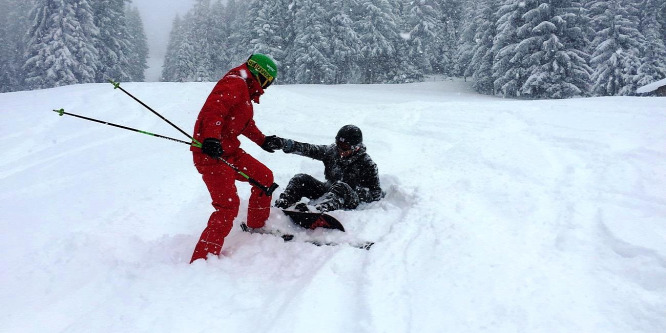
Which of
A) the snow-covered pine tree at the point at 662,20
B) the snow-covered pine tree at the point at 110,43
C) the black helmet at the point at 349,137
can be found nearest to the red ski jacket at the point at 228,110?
the black helmet at the point at 349,137

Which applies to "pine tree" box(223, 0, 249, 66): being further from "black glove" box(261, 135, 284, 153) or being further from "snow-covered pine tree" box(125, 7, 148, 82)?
"black glove" box(261, 135, 284, 153)

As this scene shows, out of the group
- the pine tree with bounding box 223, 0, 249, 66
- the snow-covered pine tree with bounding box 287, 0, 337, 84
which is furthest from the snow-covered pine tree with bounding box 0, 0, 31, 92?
the snow-covered pine tree with bounding box 287, 0, 337, 84

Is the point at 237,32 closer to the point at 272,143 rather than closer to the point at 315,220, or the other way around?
the point at 272,143

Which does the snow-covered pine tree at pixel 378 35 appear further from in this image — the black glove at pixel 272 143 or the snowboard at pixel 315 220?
the snowboard at pixel 315 220

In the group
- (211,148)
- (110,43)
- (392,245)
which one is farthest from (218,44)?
(392,245)

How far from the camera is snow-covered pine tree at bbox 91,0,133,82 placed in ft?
107

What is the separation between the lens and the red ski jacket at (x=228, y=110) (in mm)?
3590

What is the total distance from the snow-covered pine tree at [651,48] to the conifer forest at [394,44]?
89 mm

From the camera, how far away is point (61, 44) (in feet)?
91.7

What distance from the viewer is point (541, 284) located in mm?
2879

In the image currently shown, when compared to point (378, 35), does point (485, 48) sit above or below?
below

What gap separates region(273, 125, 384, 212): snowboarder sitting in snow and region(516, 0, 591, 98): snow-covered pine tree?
20423 millimetres

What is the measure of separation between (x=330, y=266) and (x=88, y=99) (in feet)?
42.3

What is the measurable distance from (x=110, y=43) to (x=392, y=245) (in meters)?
38.5
